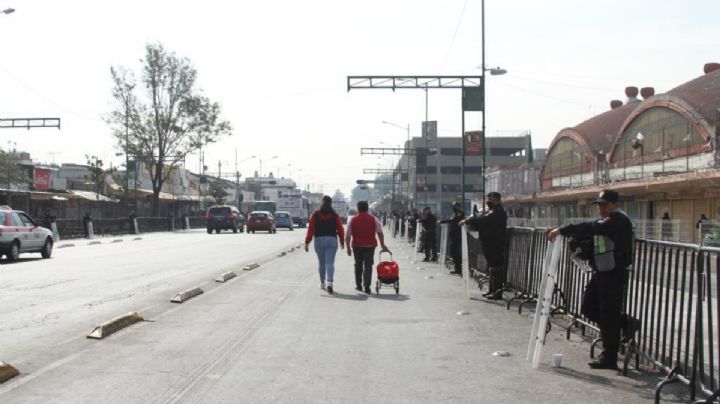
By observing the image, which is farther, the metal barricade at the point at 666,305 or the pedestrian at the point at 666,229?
the pedestrian at the point at 666,229

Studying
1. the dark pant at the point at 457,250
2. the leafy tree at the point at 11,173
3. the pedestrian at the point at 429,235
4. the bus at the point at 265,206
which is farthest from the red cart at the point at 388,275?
the bus at the point at 265,206

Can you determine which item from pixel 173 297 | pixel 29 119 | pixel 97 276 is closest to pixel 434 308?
pixel 173 297

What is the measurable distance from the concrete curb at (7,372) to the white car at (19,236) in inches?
680

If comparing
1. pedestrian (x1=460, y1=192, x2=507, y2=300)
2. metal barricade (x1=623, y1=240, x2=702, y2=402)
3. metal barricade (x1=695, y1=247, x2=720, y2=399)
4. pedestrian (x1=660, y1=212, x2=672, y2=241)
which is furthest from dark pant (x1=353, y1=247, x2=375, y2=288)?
pedestrian (x1=660, y1=212, x2=672, y2=241)

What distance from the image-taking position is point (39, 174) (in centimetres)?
5997

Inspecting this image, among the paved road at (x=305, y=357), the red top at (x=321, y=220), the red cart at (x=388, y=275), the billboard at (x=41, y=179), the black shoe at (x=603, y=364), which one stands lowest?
the paved road at (x=305, y=357)

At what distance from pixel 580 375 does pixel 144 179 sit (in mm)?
87864

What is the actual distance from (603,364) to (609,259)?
1.05 metres

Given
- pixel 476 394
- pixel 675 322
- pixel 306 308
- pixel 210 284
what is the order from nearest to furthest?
pixel 476 394 → pixel 675 322 → pixel 306 308 → pixel 210 284

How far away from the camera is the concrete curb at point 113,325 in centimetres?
921

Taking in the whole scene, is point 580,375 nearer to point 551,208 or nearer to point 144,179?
point 551,208

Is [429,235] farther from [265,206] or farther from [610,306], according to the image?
[265,206]

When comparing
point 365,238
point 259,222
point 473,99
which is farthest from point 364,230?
point 259,222

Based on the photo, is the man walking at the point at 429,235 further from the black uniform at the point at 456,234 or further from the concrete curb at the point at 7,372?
the concrete curb at the point at 7,372
